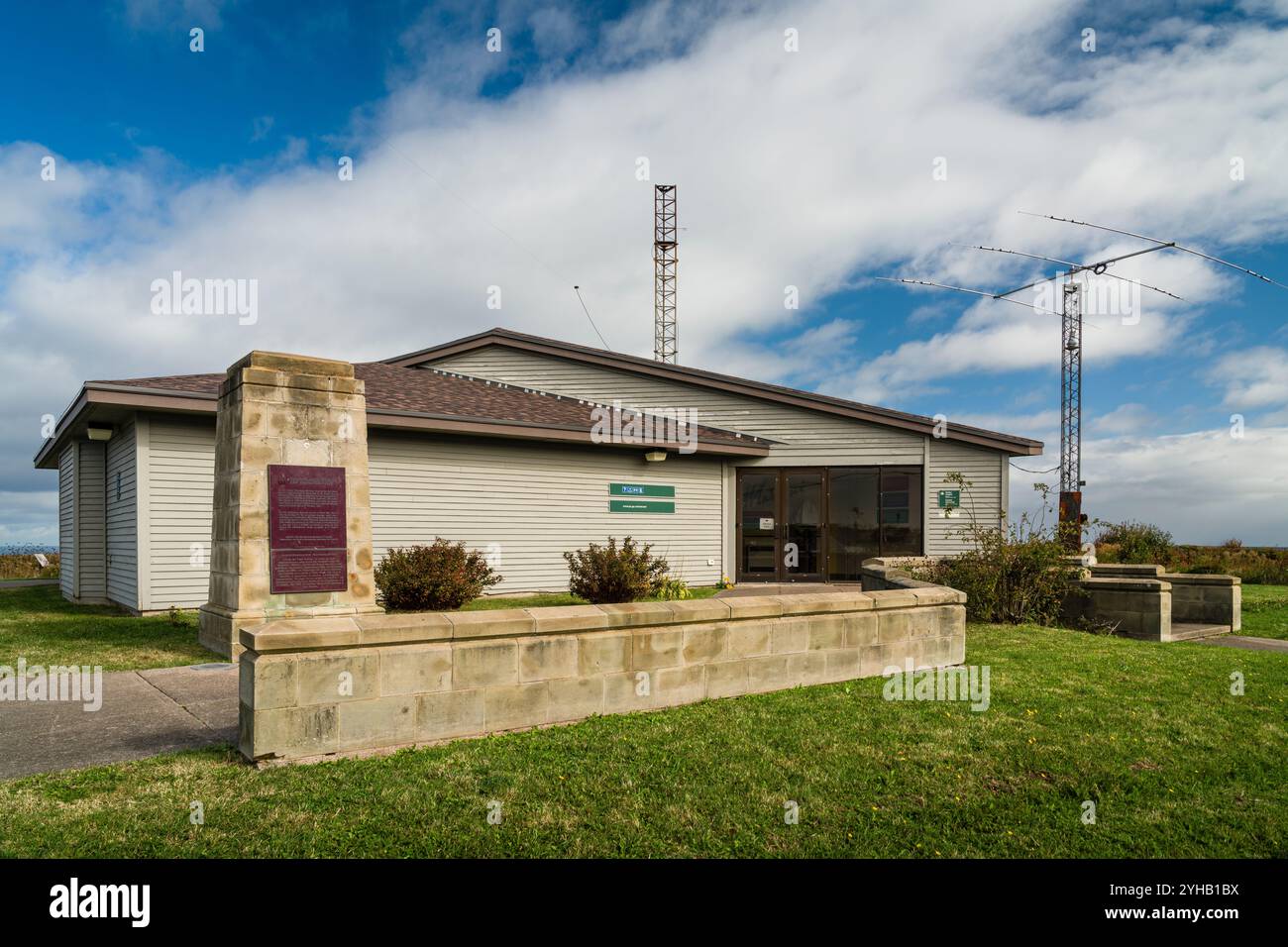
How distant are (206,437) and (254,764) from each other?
8.92m

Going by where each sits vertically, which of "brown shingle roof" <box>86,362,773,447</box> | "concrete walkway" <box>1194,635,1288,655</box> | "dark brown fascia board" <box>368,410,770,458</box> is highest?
"brown shingle roof" <box>86,362,773,447</box>

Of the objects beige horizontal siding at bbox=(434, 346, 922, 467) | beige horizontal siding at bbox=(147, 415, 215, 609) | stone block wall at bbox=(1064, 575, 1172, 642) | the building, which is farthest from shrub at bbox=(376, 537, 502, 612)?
stone block wall at bbox=(1064, 575, 1172, 642)

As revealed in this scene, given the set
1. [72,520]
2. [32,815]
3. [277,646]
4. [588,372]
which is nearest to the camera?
[32,815]

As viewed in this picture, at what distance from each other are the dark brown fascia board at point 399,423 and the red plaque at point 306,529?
284cm

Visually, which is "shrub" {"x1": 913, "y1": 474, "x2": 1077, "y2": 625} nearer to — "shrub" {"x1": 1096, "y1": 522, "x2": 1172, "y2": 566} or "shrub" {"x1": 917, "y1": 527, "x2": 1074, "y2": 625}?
"shrub" {"x1": 917, "y1": 527, "x2": 1074, "y2": 625}

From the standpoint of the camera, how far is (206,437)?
12.2 m

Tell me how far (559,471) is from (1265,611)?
13955mm

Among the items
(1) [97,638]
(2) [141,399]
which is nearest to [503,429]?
(2) [141,399]

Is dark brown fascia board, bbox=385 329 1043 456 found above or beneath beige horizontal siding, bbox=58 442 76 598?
above

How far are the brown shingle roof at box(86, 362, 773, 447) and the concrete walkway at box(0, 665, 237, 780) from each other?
5.60 meters

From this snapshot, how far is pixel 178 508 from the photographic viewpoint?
1210 cm

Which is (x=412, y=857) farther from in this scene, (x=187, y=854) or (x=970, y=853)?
(x=970, y=853)

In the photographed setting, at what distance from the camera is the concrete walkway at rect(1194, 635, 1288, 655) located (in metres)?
10.7
